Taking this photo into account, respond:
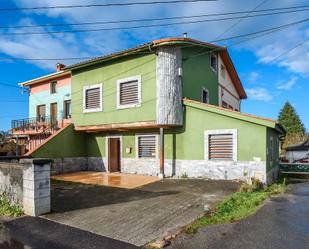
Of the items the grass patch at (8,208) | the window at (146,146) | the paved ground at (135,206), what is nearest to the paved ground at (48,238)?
the paved ground at (135,206)

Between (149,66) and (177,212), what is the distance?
9280 millimetres

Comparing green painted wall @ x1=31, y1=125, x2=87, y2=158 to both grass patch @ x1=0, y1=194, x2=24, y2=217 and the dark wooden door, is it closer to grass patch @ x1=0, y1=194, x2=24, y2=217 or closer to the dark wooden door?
the dark wooden door

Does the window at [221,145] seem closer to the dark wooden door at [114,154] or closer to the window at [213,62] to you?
the dark wooden door at [114,154]

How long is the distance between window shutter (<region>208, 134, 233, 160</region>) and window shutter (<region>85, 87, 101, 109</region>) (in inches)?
294

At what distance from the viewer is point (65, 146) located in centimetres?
1797

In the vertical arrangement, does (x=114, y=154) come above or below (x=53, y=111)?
below

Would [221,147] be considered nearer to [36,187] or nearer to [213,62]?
[213,62]

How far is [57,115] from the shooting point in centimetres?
2338

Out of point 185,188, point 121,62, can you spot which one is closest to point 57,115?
point 121,62

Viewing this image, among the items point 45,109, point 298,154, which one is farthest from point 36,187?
point 298,154

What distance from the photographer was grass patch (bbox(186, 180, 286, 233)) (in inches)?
272

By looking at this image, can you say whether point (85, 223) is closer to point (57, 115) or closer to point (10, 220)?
point (10, 220)

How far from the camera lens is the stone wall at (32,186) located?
25.3ft

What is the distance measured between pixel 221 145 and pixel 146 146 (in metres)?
4.57
